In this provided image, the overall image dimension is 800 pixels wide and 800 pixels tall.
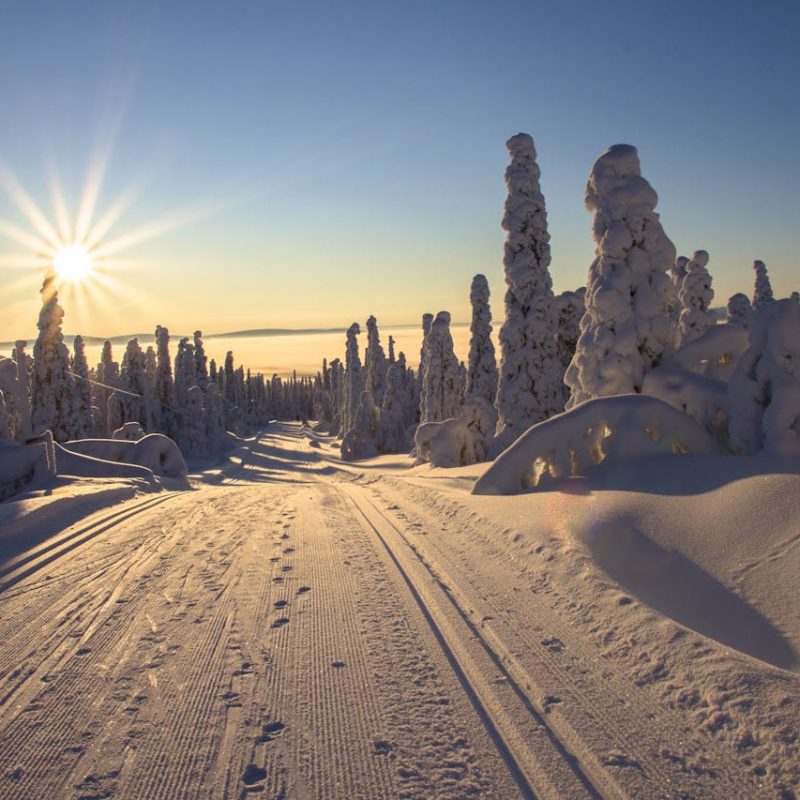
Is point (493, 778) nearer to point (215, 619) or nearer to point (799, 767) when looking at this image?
point (799, 767)

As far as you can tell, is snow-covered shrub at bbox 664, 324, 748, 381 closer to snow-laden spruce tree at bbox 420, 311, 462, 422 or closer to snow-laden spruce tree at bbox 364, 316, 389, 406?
snow-laden spruce tree at bbox 420, 311, 462, 422

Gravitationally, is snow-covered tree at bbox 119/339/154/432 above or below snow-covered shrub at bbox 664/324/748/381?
above

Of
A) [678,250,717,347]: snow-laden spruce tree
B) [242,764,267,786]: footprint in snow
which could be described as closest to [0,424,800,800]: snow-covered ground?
[242,764,267,786]: footprint in snow

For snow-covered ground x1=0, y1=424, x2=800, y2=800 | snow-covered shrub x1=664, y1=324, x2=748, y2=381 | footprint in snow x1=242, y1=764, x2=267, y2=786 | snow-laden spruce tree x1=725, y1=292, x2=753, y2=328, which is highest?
snow-laden spruce tree x1=725, y1=292, x2=753, y2=328

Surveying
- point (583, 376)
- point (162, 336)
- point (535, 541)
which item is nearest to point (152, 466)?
point (583, 376)

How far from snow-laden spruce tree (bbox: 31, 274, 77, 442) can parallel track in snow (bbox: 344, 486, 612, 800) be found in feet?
126

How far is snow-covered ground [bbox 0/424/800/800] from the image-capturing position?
3191 mm

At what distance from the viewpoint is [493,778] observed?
309 cm

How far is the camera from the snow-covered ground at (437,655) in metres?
3.19

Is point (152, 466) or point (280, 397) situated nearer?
point (152, 466)

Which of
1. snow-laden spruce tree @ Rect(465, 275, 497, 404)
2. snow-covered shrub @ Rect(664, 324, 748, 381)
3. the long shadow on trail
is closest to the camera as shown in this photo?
the long shadow on trail

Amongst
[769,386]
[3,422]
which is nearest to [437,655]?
[769,386]

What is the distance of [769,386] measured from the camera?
9031 mm

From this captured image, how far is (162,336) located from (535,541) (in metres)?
62.8
